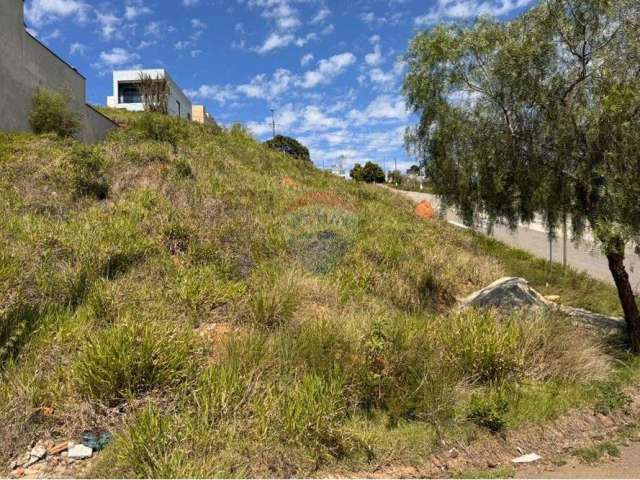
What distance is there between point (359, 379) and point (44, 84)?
63.1 ft

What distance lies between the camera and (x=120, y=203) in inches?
370

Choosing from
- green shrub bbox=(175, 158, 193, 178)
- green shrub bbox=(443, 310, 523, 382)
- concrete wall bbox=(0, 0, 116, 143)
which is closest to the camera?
green shrub bbox=(443, 310, 523, 382)

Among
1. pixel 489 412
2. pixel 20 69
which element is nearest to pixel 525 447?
pixel 489 412

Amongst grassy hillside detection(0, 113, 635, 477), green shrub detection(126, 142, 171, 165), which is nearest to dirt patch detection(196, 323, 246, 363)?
grassy hillside detection(0, 113, 635, 477)

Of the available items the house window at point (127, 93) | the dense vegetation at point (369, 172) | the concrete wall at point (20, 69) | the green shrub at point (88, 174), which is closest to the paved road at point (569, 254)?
the green shrub at point (88, 174)

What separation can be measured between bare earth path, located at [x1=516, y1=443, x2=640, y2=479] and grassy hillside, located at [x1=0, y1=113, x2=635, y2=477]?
54cm

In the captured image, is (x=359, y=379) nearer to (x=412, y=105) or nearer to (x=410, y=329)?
(x=410, y=329)

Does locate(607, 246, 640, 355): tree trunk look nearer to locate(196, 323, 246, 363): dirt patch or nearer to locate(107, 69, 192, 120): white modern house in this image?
locate(196, 323, 246, 363): dirt patch

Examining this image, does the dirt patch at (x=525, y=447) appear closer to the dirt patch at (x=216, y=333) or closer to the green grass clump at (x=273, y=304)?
the dirt patch at (x=216, y=333)

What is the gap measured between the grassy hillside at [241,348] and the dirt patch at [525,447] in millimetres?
108

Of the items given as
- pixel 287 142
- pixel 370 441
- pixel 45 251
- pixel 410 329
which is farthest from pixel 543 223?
pixel 287 142

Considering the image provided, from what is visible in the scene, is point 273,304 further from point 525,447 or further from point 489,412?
point 525,447

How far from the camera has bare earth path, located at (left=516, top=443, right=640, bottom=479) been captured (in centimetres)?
359

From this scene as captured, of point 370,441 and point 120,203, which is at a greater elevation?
point 120,203
